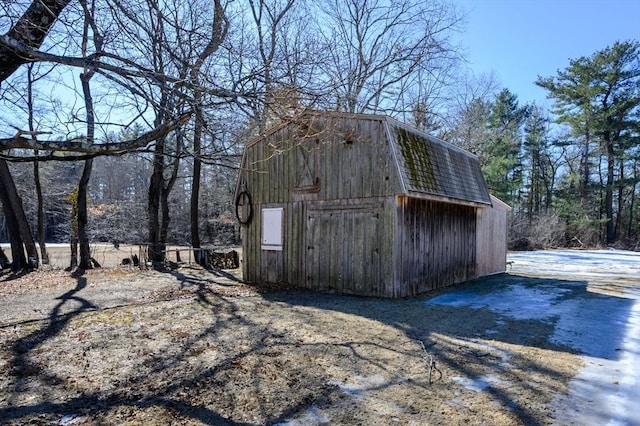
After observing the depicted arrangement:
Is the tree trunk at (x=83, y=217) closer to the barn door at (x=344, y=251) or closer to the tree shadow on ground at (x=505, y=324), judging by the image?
the tree shadow on ground at (x=505, y=324)

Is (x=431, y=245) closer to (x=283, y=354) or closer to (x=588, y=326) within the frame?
(x=588, y=326)

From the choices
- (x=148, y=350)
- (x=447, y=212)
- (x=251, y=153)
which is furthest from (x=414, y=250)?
(x=148, y=350)

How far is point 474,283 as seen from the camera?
32.6 feet

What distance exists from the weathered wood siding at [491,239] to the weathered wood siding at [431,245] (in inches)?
18.6

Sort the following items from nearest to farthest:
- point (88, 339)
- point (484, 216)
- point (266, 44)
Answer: point (88, 339), point (484, 216), point (266, 44)

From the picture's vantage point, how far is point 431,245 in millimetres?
8602

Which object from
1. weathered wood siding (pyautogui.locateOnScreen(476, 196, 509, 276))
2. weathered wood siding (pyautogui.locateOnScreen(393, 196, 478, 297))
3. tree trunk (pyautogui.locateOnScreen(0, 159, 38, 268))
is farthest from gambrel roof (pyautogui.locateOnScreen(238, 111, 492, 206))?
tree trunk (pyautogui.locateOnScreen(0, 159, 38, 268))

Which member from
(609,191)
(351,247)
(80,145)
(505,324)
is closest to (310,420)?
(80,145)

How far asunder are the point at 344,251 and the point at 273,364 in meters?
4.42

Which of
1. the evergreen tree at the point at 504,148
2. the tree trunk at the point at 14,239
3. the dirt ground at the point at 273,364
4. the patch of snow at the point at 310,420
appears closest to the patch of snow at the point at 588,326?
the dirt ground at the point at 273,364

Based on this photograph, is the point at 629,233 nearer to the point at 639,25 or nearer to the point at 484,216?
the point at 639,25

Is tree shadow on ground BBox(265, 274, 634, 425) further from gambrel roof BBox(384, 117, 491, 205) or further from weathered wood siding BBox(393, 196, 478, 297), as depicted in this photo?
gambrel roof BBox(384, 117, 491, 205)

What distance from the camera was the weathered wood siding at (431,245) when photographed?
7.64 metres

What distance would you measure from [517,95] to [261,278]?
28.5 m
